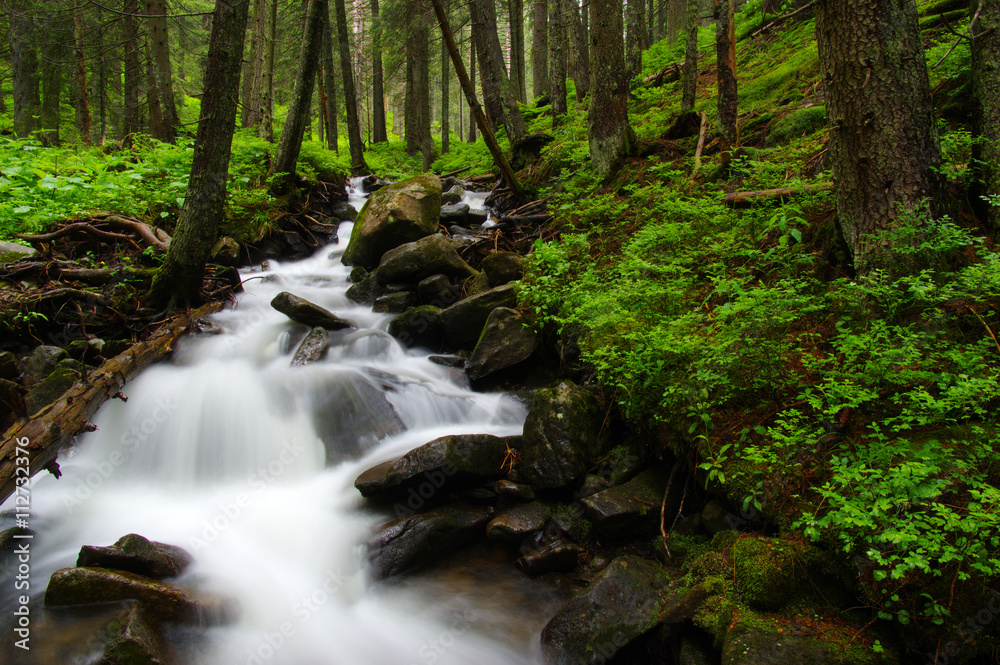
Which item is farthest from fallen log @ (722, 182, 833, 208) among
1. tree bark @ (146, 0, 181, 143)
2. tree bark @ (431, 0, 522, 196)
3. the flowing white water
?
tree bark @ (146, 0, 181, 143)

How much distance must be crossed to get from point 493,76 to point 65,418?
10656 millimetres

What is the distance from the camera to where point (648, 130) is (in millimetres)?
9477

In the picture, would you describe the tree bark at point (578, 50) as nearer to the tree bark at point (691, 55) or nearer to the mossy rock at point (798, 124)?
the tree bark at point (691, 55)

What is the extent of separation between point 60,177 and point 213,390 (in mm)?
5683

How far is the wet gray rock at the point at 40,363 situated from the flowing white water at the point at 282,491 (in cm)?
79

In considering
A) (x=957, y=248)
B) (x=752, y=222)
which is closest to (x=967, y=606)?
(x=957, y=248)

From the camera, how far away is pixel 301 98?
33.7 ft

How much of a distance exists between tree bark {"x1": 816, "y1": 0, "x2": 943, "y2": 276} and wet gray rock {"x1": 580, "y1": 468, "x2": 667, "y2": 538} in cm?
239

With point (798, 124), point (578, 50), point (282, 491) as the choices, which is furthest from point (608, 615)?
point (578, 50)

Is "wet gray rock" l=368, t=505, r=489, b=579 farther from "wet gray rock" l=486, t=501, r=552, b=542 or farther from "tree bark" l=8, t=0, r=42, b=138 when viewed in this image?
"tree bark" l=8, t=0, r=42, b=138

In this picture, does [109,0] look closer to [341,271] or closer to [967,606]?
[341,271]

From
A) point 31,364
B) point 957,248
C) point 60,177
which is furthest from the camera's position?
point 60,177

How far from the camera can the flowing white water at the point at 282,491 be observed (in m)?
3.90
